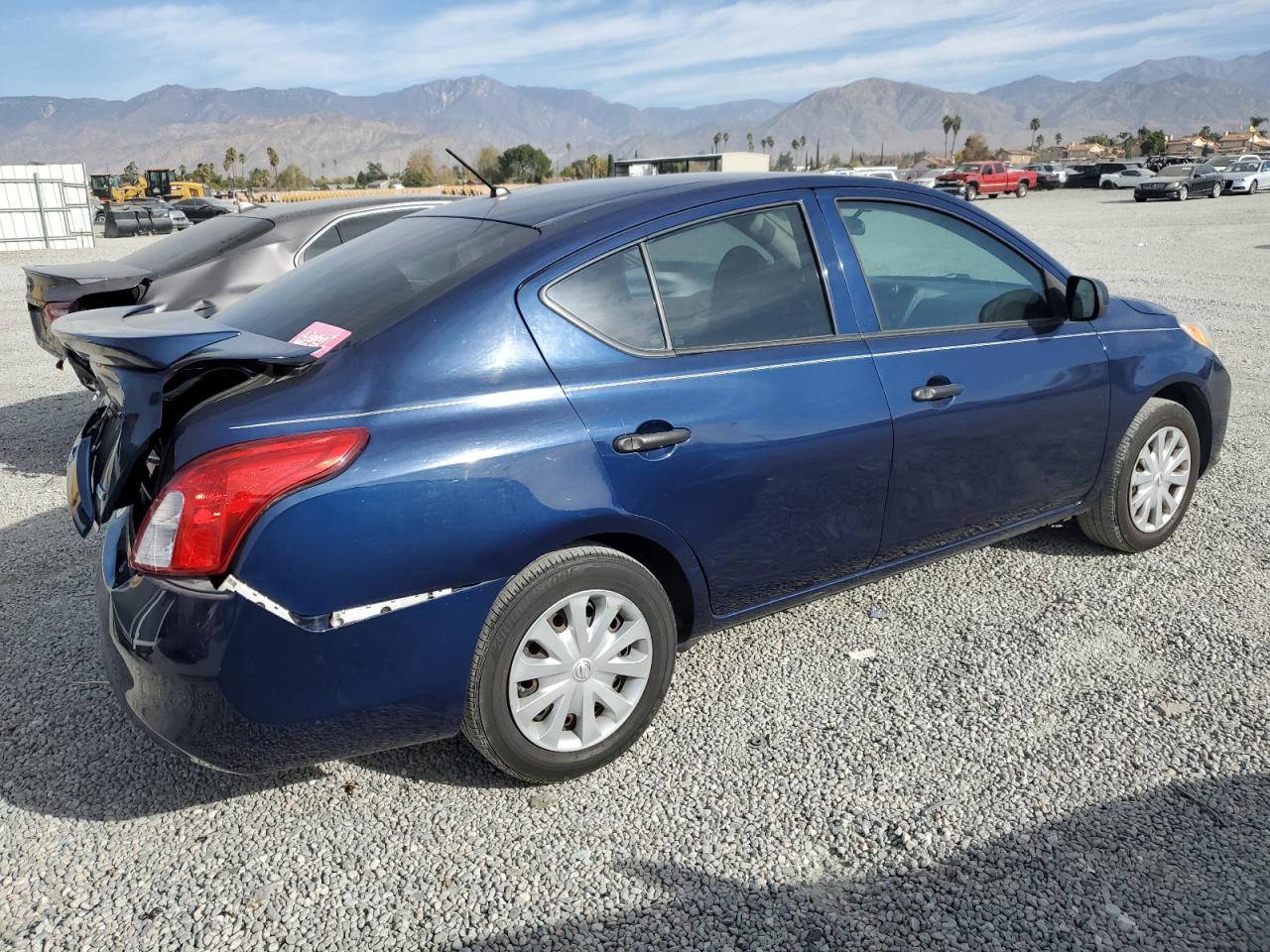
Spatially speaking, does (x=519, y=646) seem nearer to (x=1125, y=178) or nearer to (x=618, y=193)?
(x=618, y=193)

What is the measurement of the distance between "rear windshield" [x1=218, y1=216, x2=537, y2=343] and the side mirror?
85.5 inches

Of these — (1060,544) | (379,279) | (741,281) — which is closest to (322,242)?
(379,279)

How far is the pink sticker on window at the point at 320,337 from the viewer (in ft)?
8.80

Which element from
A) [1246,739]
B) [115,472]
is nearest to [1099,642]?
[1246,739]

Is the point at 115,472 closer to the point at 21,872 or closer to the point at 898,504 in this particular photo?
the point at 21,872

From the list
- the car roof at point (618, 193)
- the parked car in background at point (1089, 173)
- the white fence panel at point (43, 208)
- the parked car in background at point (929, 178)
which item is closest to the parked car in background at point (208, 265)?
the car roof at point (618, 193)

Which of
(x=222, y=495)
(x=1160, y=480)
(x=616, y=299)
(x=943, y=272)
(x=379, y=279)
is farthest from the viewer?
(x=1160, y=480)

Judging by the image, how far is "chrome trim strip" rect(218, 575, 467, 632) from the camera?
2348 millimetres

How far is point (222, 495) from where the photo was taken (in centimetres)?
236

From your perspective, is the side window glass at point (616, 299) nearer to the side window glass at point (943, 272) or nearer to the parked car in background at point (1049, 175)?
the side window glass at point (943, 272)

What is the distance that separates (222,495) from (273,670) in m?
0.44

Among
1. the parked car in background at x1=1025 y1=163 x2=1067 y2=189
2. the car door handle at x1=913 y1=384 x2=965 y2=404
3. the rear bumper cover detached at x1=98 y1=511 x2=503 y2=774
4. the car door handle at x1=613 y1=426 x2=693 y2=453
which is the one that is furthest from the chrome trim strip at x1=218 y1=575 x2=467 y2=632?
the parked car in background at x1=1025 y1=163 x2=1067 y2=189

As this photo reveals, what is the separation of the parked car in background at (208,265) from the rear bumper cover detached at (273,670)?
3.52 m

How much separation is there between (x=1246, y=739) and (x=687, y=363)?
2056 millimetres
